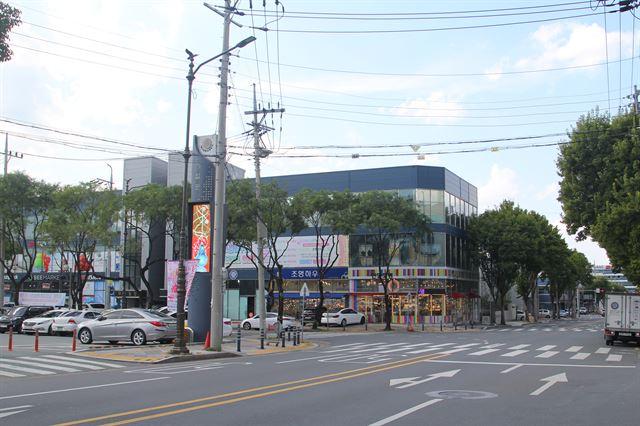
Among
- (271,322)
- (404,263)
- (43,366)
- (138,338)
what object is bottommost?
(271,322)

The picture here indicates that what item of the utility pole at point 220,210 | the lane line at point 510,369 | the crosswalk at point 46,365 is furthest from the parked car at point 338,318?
the lane line at point 510,369

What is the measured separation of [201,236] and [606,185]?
18.9 meters

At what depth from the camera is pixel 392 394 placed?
12039 millimetres

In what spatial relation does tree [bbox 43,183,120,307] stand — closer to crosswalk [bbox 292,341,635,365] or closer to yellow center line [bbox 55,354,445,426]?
crosswalk [bbox 292,341,635,365]

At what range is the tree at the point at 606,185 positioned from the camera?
27128 mm

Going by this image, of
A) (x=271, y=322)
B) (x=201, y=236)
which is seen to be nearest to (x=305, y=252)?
(x=271, y=322)

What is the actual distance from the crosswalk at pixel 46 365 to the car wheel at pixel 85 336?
235 inches

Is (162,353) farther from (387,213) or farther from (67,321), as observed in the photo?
(387,213)

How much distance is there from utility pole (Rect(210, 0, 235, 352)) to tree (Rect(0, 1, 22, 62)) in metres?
13.1

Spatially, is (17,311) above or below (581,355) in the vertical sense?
above

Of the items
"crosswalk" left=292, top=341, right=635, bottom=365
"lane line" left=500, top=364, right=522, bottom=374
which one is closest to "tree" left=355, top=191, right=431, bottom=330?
"crosswalk" left=292, top=341, right=635, bottom=365

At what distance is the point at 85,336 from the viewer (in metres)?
26.6

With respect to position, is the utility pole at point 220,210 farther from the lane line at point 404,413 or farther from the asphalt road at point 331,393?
the lane line at point 404,413

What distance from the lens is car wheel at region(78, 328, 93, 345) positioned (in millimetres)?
26500
